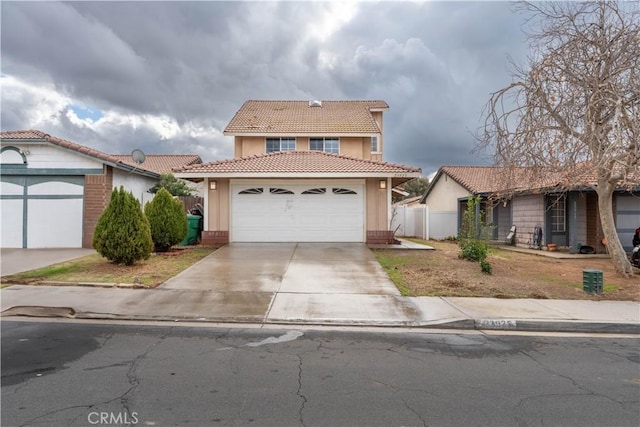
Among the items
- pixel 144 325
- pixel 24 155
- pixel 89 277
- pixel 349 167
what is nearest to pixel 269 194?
pixel 349 167

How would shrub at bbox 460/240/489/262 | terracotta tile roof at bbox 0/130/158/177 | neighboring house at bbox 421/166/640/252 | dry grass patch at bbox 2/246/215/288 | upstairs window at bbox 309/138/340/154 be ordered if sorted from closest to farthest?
1. dry grass patch at bbox 2/246/215/288
2. shrub at bbox 460/240/489/262
3. terracotta tile roof at bbox 0/130/158/177
4. neighboring house at bbox 421/166/640/252
5. upstairs window at bbox 309/138/340/154

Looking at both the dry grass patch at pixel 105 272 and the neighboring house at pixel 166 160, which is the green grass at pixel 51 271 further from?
the neighboring house at pixel 166 160

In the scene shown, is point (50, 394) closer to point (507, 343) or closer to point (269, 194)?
point (507, 343)

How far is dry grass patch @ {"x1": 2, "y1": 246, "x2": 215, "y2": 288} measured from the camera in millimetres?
9344

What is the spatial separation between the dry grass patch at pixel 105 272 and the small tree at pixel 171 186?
25.3 feet

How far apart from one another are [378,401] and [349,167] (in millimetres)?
12632

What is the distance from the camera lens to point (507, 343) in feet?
19.9

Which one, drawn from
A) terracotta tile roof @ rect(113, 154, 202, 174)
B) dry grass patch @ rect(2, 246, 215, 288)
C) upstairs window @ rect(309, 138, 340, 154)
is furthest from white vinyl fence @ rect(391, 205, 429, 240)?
terracotta tile roof @ rect(113, 154, 202, 174)

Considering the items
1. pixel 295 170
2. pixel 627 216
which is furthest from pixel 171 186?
pixel 627 216

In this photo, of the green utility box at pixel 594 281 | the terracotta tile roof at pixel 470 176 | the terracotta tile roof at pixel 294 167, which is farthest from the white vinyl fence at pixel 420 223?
the green utility box at pixel 594 281

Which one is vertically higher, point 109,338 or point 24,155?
point 24,155

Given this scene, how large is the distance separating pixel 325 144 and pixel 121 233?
14324 millimetres

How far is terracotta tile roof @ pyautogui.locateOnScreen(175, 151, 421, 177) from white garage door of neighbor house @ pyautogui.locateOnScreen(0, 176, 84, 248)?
4.09 metres

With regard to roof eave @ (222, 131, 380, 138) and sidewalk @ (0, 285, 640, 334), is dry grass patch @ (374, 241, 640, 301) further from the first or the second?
roof eave @ (222, 131, 380, 138)
